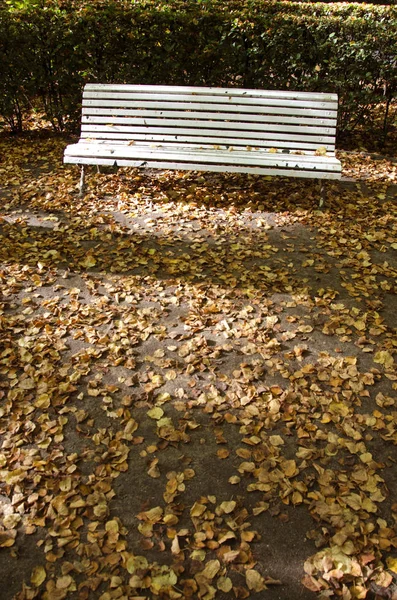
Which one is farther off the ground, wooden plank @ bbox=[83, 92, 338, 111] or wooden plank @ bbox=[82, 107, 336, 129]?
wooden plank @ bbox=[83, 92, 338, 111]

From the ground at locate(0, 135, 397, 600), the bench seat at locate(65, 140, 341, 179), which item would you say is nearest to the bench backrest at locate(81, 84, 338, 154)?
the bench seat at locate(65, 140, 341, 179)

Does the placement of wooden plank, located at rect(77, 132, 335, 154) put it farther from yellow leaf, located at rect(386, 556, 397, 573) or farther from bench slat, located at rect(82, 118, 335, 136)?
yellow leaf, located at rect(386, 556, 397, 573)

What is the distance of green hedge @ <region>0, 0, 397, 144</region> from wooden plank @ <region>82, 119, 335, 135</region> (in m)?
1.31

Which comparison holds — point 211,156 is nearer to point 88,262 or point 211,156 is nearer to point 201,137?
point 201,137

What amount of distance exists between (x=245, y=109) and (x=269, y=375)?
11.3ft

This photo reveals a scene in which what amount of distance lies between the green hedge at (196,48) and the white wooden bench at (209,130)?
1.12 meters

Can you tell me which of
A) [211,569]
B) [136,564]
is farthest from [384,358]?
[136,564]

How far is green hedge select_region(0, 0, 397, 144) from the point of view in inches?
235

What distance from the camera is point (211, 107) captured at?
5.32 m

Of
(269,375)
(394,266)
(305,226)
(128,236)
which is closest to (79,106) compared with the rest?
(128,236)

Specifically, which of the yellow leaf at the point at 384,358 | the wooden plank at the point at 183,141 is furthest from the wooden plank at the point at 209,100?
the yellow leaf at the point at 384,358

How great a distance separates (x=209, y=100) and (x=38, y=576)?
4.82m

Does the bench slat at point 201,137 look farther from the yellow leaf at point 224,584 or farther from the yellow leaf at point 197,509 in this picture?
the yellow leaf at point 224,584

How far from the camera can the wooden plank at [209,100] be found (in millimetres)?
5148
